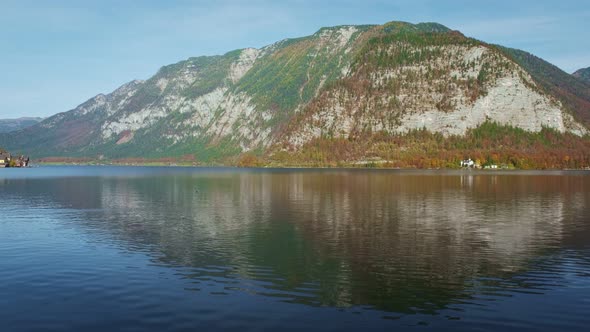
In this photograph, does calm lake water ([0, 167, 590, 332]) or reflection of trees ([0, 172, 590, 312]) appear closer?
calm lake water ([0, 167, 590, 332])

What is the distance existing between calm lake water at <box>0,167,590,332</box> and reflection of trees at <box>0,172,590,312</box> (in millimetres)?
234

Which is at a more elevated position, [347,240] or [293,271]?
[347,240]

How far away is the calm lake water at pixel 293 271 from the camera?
98.8 ft

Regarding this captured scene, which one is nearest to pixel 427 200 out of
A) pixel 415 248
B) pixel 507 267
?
pixel 415 248

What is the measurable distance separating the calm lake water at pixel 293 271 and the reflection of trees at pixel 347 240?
0.77 feet

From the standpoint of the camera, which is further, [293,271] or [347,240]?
[347,240]

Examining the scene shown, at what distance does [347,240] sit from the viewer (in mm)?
56469

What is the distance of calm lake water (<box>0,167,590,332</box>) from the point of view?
1185 inches

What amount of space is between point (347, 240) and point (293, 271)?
15.9 meters

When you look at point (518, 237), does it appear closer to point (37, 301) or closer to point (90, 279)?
point (90, 279)

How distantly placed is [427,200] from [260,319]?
3231 inches

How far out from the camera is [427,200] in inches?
4178

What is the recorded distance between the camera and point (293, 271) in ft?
137

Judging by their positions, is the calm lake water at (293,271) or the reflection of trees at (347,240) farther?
the reflection of trees at (347,240)
